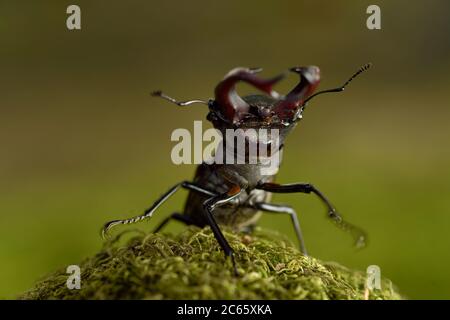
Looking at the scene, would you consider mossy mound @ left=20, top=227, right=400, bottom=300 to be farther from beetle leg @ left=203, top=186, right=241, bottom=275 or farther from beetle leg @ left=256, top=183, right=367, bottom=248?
beetle leg @ left=256, top=183, right=367, bottom=248

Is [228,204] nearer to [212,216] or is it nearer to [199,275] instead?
[212,216]

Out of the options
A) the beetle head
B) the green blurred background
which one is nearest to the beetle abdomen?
the beetle head

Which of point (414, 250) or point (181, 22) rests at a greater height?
point (181, 22)

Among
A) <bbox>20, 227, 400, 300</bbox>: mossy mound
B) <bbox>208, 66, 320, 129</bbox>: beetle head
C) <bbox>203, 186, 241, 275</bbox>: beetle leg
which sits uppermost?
<bbox>208, 66, 320, 129</bbox>: beetle head

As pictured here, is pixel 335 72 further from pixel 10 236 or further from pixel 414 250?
pixel 10 236

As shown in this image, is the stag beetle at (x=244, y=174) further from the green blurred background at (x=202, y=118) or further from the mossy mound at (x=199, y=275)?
the green blurred background at (x=202, y=118)

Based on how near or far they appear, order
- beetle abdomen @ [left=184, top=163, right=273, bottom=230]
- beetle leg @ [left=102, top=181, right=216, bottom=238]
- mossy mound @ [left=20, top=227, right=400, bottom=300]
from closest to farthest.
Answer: mossy mound @ [left=20, top=227, right=400, bottom=300] → beetle leg @ [left=102, top=181, right=216, bottom=238] → beetle abdomen @ [left=184, top=163, right=273, bottom=230]

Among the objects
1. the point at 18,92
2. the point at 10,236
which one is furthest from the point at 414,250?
the point at 18,92
